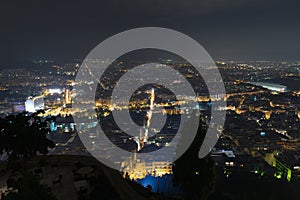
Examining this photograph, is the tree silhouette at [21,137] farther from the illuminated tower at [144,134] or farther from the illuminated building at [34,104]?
the illuminated building at [34,104]

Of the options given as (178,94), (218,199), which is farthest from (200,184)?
(178,94)

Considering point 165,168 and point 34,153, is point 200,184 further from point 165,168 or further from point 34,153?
point 165,168

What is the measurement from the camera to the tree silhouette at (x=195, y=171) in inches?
125

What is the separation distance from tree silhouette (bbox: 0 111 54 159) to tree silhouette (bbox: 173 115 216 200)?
7.10ft

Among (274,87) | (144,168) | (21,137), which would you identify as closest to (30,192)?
(21,137)

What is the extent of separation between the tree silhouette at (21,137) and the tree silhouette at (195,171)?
2165 mm

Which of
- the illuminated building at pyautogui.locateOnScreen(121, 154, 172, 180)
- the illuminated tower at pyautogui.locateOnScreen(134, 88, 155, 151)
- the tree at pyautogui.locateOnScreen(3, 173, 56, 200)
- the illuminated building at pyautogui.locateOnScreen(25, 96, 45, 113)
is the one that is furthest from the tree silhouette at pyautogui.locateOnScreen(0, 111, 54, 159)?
the illuminated building at pyautogui.locateOnScreen(25, 96, 45, 113)

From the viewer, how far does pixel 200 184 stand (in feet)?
10.6

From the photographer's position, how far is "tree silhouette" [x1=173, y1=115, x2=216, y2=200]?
3.18 meters

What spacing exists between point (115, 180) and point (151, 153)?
5.53 m

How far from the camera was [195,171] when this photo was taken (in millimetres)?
3223

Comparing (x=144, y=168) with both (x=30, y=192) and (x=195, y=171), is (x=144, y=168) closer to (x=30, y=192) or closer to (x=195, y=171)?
(x=195, y=171)

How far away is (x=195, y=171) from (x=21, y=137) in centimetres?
260

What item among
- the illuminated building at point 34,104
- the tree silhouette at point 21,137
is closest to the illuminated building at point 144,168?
the tree silhouette at point 21,137
